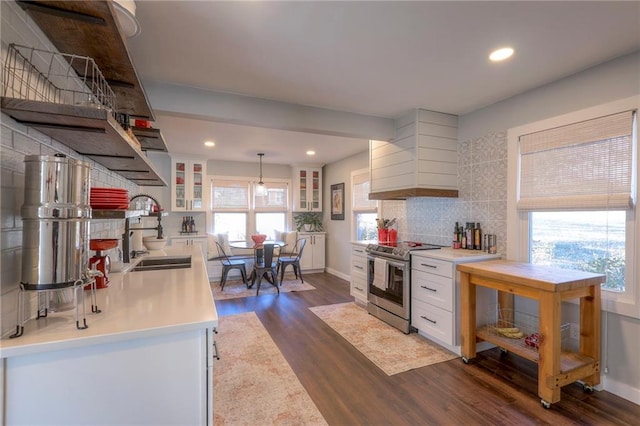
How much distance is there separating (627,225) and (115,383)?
313cm

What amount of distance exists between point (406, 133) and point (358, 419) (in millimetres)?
2834

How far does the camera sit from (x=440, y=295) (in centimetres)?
291

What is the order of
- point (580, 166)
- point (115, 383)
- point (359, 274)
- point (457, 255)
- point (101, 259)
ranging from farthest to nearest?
point (359, 274) → point (457, 255) → point (580, 166) → point (101, 259) → point (115, 383)

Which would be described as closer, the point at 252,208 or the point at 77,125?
the point at 77,125

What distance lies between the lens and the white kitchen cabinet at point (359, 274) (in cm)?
413

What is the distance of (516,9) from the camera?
1662 millimetres

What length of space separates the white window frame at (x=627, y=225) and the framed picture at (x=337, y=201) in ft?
11.5

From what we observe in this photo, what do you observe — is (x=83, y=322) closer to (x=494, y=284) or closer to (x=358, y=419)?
(x=358, y=419)

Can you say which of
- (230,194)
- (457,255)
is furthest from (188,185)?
(457,255)

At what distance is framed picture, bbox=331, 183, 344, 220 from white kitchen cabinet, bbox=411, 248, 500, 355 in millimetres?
3043

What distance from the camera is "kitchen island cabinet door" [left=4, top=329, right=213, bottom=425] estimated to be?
886mm

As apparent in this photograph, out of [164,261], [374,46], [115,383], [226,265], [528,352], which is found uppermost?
[374,46]

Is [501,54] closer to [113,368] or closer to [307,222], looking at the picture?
[113,368]

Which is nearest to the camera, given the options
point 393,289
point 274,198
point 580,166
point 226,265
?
point 580,166
